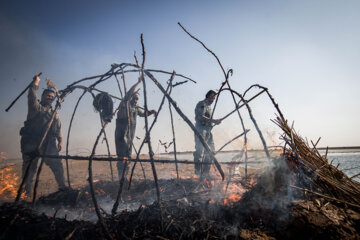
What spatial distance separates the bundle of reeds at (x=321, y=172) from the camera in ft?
7.59

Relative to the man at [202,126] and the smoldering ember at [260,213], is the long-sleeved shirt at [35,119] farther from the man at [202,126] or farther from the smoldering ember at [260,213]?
the man at [202,126]

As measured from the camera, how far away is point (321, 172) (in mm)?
2512

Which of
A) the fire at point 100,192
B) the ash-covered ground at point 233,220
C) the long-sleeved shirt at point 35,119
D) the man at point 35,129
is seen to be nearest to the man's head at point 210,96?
the ash-covered ground at point 233,220

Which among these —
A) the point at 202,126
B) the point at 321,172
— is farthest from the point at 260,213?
the point at 202,126

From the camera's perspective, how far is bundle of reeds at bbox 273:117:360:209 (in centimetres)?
231

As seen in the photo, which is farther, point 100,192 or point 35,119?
point 35,119

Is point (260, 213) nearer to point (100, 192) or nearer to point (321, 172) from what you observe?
point (321, 172)

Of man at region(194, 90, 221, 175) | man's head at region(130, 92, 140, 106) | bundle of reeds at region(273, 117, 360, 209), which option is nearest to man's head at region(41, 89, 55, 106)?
man's head at region(130, 92, 140, 106)

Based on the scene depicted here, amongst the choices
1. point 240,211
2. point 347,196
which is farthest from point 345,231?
point 240,211

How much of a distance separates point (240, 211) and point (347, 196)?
149cm

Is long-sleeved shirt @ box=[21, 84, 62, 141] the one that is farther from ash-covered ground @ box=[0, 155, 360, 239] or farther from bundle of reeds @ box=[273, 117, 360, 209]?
bundle of reeds @ box=[273, 117, 360, 209]

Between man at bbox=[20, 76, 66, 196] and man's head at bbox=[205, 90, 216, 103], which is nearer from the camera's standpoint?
man at bbox=[20, 76, 66, 196]

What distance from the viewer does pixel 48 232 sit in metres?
2.16

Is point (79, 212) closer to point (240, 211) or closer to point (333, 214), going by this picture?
point (240, 211)
